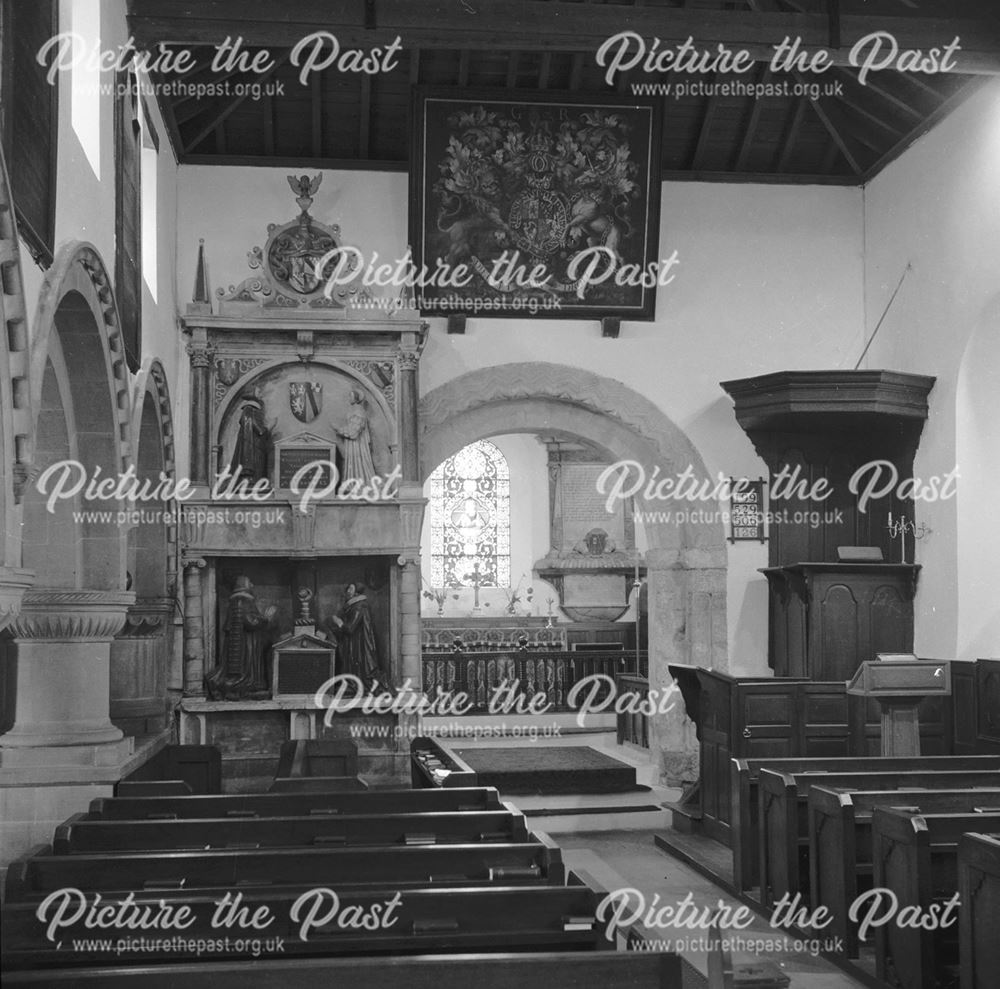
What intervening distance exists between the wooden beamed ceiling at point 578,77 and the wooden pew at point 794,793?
17.4 ft

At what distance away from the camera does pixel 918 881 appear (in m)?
5.74

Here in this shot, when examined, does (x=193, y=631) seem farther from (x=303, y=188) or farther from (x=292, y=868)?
(x=292, y=868)

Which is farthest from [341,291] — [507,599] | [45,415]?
[507,599]

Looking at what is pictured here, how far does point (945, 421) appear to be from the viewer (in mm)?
10734

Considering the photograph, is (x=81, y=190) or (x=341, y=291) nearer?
(x=81, y=190)

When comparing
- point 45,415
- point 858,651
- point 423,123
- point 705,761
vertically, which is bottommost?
point 705,761

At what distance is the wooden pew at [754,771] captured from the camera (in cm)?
769

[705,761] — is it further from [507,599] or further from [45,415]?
[507,599]

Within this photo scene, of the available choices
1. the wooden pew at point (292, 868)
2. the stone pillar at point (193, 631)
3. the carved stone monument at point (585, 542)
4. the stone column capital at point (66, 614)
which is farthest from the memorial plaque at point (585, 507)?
the wooden pew at point (292, 868)

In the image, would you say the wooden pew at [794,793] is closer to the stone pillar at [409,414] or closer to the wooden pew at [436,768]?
the wooden pew at [436,768]

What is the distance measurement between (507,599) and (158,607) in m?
9.97

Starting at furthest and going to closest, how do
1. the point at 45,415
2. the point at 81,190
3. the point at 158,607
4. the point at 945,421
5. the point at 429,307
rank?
1. the point at 429,307
2. the point at 945,421
3. the point at 158,607
4. the point at 45,415
5. the point at 81,190

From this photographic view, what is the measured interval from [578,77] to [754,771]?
6.49 meters

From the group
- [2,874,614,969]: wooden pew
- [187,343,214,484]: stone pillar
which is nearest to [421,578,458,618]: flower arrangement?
[187,343,214,484]: stone pillar
